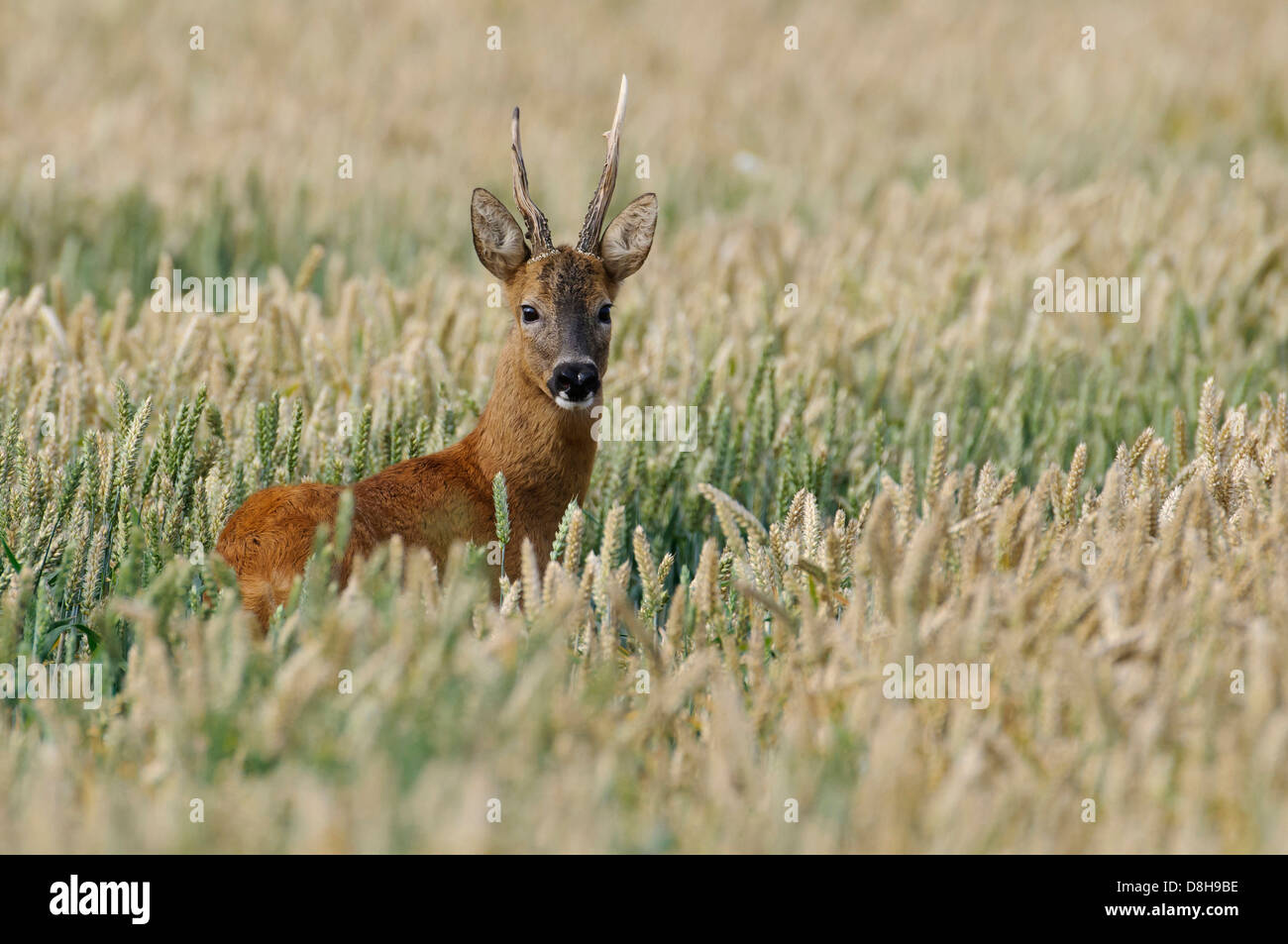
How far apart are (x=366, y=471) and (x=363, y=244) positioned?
5.79 m

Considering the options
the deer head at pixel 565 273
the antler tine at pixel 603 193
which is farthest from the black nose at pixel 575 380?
the antler tine at pixel 603 193

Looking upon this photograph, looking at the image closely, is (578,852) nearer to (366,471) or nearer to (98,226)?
(366,471)

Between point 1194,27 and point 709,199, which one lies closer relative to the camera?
point 709,199

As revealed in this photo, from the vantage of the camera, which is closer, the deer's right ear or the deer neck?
the deer neck

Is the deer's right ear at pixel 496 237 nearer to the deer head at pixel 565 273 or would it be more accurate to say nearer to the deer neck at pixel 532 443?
the deer head at pixel 565 273

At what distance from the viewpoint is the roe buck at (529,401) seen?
484 centimetres

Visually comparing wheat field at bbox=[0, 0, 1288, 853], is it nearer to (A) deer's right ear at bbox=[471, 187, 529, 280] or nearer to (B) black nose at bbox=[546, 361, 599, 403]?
(B) black nose at bbox=[546, 361, 599, 403]

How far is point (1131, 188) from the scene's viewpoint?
11.9 m

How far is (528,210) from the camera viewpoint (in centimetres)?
532

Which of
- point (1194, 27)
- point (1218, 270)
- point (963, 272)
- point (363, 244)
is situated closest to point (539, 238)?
point (963, 272)

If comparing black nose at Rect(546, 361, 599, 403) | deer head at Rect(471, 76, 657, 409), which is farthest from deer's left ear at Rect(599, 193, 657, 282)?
black nose at Rect(546, 361, 599, 403)

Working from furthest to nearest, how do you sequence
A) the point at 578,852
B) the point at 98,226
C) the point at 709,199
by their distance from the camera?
the point at 709,199 < the point at 98,226 < the point at 578,852

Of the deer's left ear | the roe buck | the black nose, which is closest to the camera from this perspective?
the roe buck

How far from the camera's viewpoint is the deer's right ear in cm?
535
